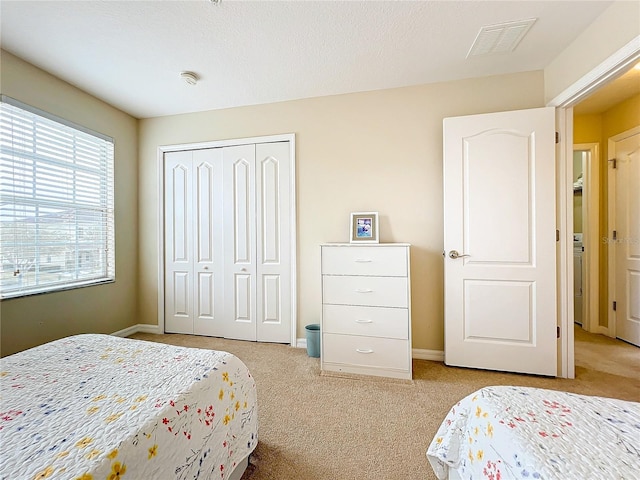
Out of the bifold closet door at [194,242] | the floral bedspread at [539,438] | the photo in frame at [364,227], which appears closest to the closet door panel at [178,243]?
the bifold closet door at [194,242]

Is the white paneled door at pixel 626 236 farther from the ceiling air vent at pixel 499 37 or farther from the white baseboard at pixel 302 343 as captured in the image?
the white baseboard at pixel 302 343

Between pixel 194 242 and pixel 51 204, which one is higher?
pixel 51 204

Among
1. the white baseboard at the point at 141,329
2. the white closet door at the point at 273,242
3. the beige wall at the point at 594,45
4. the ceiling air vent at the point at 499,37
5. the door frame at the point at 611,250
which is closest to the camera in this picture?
the beige wall at the point at 594,45

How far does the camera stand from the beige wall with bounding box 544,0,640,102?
5.09 feet

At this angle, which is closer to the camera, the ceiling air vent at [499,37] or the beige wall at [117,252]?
the ceiling air vent at [499,37]

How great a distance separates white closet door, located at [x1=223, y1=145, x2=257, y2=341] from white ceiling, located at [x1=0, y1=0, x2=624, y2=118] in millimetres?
703

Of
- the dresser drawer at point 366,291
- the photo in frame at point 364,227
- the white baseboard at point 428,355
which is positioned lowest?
the white baseboard at point 428,355

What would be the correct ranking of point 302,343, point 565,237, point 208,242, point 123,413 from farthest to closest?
point 208,242 < point 302,343 < point 565,237 < point 123,413

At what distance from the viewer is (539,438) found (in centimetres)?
73

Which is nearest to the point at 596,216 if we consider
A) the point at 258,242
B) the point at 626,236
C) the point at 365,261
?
the point at 626,236

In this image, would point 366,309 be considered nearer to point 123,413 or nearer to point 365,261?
point 365,261

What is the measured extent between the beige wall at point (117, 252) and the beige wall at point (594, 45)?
416cm

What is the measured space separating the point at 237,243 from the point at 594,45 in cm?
→ 326

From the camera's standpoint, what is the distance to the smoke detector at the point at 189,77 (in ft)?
7.75
